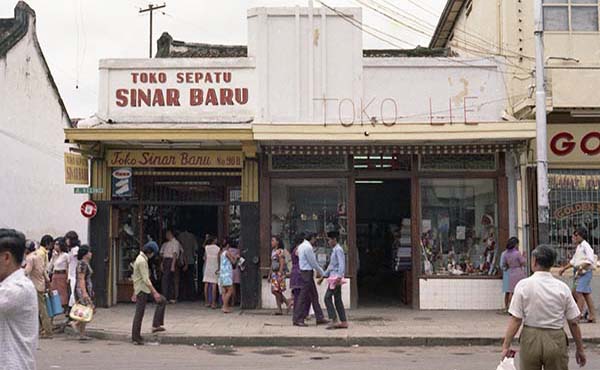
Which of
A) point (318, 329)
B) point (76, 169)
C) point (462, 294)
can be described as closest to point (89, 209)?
point (76, 169)

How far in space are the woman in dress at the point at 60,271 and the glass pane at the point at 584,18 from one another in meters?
11.5

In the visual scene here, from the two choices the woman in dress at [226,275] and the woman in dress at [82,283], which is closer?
the woman in dress at [82,283]

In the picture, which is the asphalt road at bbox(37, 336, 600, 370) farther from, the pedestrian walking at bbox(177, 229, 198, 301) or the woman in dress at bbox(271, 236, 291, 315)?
the pedestrian walking at bbox(177, 229, 198, 301)

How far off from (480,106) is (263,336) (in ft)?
24.2

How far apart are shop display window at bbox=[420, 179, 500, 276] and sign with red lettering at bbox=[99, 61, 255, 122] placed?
4.67 meters

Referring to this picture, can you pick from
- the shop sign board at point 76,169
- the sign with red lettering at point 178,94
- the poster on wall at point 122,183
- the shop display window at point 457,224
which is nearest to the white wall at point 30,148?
the shop sign board at point 76,169

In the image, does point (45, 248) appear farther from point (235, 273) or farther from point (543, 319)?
point (543, 319)

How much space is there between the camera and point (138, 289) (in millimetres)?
12820

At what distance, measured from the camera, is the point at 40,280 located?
1290cm

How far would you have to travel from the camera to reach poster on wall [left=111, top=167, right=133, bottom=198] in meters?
17.1

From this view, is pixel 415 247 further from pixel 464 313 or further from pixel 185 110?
pixel 185 110

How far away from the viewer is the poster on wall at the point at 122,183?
17.1 meters

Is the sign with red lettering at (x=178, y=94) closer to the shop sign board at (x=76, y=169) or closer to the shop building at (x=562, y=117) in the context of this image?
the shop sign board at (x=76, y=169)

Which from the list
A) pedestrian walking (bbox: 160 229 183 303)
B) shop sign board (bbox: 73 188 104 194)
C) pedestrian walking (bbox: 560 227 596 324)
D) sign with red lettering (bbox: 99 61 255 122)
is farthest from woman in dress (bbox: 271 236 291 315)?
pedestrian walking (bbox: 560 227 596 324)
